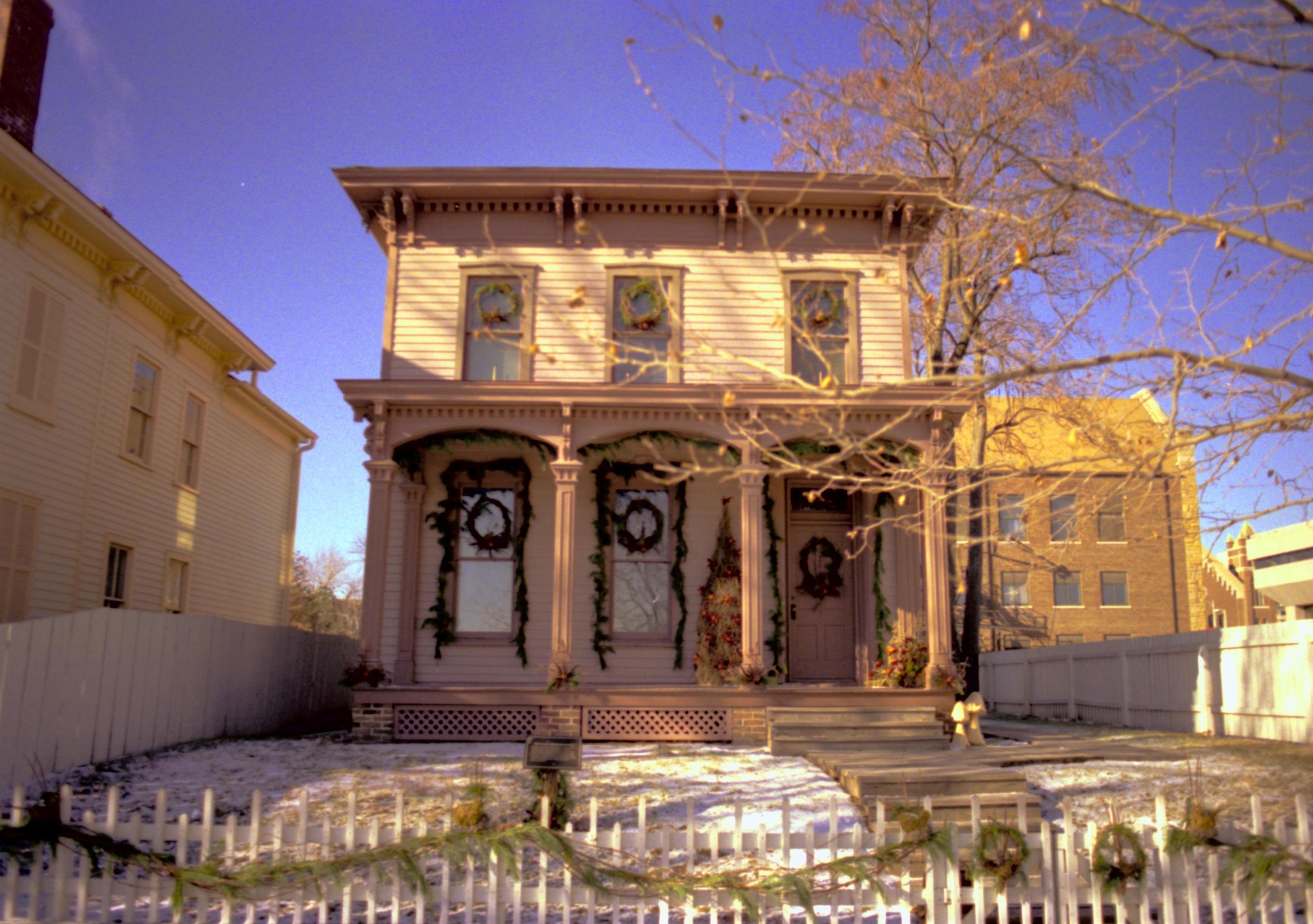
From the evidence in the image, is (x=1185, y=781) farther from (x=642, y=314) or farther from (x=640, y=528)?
(x=642, y=314)

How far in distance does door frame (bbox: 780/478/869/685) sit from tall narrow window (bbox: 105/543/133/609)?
31.9 ft

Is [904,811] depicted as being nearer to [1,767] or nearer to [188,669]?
[1,767]

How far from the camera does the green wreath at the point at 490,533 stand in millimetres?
14367

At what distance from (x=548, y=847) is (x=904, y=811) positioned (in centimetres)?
191

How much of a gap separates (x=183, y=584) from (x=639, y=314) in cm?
938

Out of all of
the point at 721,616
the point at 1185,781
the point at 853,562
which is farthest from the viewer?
the point at 853,562

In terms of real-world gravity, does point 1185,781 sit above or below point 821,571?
below

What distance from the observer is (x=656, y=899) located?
5504 millimetres

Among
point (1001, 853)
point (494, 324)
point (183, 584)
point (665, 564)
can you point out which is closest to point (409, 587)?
point (665, 564)

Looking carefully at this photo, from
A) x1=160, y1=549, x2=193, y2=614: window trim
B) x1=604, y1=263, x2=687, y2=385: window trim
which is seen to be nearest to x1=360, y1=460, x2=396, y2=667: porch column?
x1=604, y1=263, x2=687, y2=385: window trim

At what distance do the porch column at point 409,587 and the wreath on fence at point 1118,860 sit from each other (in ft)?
33.3

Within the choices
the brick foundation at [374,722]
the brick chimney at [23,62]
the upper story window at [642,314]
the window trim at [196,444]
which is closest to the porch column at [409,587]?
the brick foundation at [374,722]

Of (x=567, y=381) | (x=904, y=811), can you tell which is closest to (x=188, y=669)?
(x=567, y=381)

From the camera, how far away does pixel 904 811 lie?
553cm
